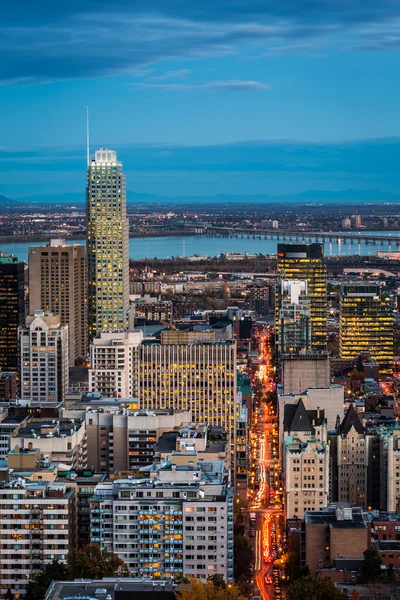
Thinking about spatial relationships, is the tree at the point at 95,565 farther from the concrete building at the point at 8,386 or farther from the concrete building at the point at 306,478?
the concrete building at the point at 8,386

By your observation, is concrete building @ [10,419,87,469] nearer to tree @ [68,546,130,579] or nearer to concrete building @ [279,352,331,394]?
tree @ [68,546,130,579]

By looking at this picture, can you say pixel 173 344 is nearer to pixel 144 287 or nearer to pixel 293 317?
pixel 293 317

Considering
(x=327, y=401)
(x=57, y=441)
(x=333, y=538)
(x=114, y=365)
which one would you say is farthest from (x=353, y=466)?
(x=114, y=365)

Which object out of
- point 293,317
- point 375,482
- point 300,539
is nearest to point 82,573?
point 300,539

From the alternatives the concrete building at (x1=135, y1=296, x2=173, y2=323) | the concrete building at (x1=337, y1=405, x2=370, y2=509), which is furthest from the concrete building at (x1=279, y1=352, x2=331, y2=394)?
the concrete building at (x1=135, y1=296, x2=173, y2=323)

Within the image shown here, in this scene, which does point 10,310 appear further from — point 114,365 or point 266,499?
point 266,499

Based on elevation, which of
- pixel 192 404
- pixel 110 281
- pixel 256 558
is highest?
pixel 110 281
